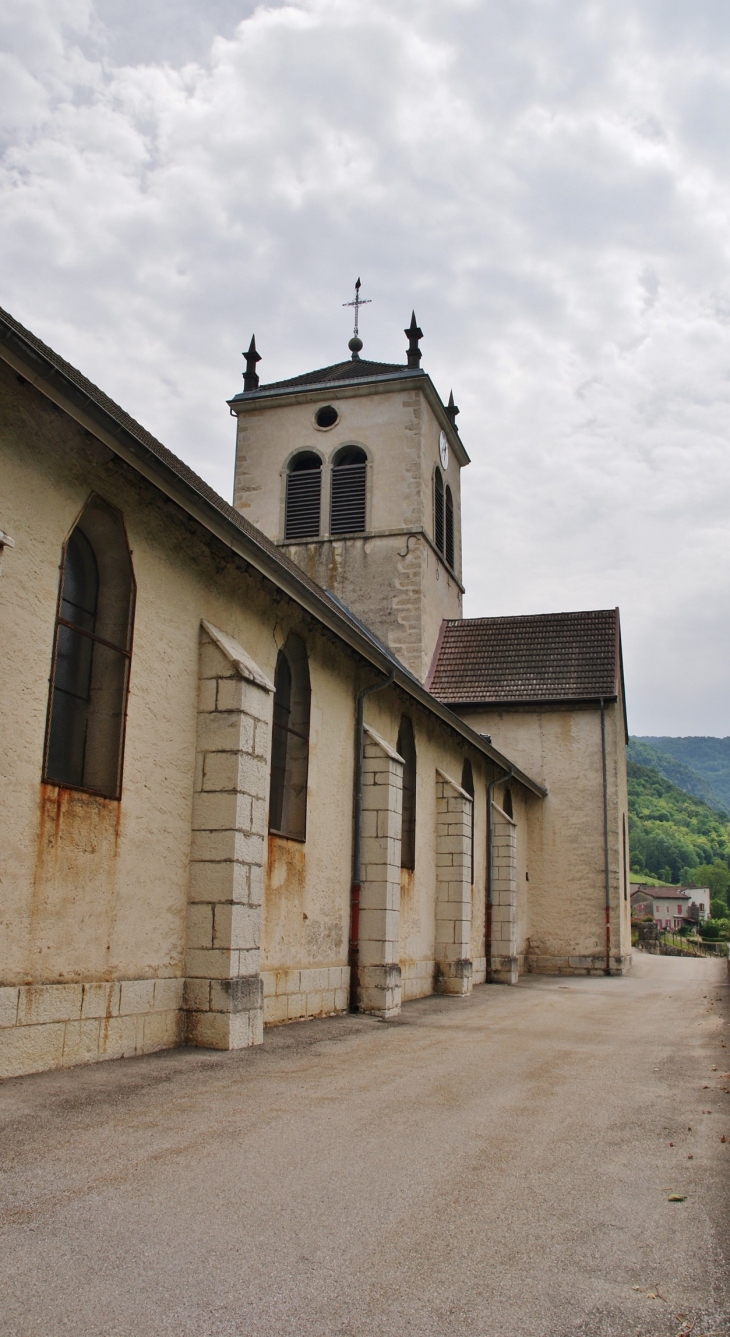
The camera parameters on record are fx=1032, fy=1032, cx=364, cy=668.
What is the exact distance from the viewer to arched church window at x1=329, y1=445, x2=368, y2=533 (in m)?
27.1

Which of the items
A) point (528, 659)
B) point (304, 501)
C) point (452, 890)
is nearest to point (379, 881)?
point (452, 890)

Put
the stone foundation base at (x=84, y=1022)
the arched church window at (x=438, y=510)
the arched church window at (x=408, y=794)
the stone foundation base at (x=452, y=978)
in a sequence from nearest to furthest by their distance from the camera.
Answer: the stone foundation base at (x=84, y=1022) → the arched church window at (x=408, y=794) → the stone foundation base at (x=452, y=978) → the arched church window at (x=438, y=510)

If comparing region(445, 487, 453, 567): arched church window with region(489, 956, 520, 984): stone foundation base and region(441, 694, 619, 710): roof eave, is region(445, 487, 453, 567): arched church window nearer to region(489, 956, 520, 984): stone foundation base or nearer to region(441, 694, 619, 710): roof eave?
region(441, 694, 619, 710): roof eave

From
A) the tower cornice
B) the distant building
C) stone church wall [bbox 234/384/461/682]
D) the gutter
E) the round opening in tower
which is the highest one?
the tower cornice

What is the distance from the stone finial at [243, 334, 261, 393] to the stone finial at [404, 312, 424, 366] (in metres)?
4.47

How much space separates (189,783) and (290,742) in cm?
273

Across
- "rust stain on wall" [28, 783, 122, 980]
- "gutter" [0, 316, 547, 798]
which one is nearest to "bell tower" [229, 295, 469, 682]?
"gutter" [0, 316, 547, 798]

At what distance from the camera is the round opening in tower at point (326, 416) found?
28.0 meters

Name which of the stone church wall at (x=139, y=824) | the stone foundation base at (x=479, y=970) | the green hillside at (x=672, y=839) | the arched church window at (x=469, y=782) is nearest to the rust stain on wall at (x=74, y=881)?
the stone church wall at (x=139, y=824)

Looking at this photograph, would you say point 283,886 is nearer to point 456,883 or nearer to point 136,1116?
point 136,1116

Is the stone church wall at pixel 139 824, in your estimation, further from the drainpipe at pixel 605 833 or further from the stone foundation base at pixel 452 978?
the drainpipe at pixel 605 833

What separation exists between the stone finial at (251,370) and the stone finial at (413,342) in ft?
14.7

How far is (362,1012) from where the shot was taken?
41.6 feet

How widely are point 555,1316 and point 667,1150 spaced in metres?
2.64
